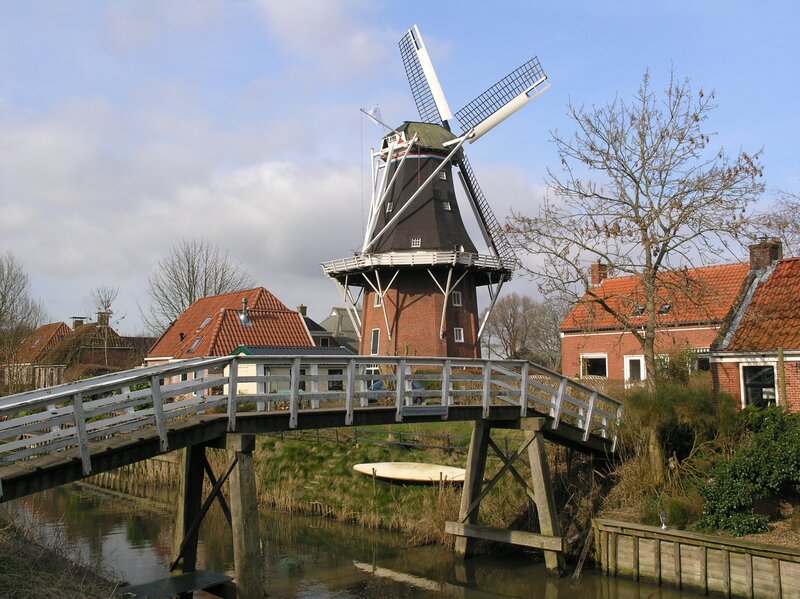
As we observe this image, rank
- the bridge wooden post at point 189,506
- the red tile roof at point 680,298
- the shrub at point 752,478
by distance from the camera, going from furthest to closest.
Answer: the red tile roof at point 680,298
the shrub at point 752,478
the bridge wooden post at point 189,506

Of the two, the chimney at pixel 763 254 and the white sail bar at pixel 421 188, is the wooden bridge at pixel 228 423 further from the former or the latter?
the white sail bar at pixel 421 188

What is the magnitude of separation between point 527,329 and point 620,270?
54.5 m

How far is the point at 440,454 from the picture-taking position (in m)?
19.2

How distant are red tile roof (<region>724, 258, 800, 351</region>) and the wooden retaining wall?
6.77 metres

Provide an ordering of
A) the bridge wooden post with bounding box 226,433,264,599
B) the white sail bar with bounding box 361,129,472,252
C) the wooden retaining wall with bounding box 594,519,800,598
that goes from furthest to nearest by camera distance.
A: the white sail bar with bounding box 361,129,472,252
the wooden retaining wall with bounding box 594,519,800,598
the bridge wooden post with bounding box 226,433,264,599

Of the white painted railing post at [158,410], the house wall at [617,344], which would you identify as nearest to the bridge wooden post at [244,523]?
the white painted railing post at [158,410]

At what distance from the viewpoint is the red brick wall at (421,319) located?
3138 cm

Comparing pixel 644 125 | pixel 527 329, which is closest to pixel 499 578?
pixel 644 125

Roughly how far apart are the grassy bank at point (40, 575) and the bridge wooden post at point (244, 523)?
5.44 ft

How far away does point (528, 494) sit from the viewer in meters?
14.3

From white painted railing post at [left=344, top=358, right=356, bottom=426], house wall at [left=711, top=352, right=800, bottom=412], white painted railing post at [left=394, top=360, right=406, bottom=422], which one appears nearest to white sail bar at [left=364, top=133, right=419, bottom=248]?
house wall at [left=711, top=352, right=800, bottom=412]

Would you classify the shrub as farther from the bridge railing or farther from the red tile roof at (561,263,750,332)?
the red tile roof at (561,263,750,332)

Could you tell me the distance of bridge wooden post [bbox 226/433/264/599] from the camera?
395 inches

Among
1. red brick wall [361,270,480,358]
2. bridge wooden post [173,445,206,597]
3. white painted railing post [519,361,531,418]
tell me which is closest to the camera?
bridge wooden post [173,445,206,597]
